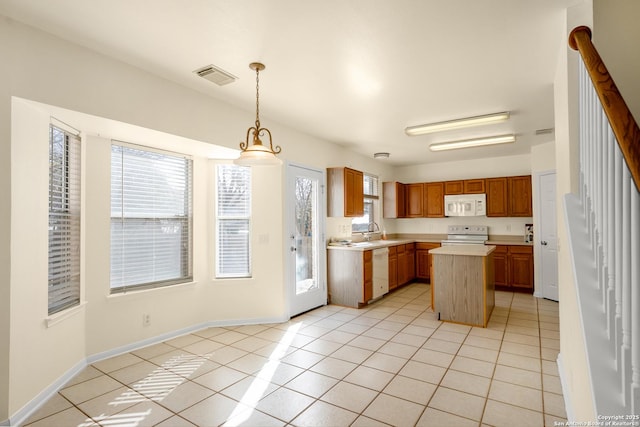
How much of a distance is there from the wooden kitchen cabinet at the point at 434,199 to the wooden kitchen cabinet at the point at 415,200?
0.30ft

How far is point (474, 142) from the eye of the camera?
5.11 meters

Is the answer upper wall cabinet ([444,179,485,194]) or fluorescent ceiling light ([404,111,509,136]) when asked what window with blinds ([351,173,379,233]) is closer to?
upper wall cabinet ([444,179,485,194])

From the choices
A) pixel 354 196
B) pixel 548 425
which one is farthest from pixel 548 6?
pixel 354 196

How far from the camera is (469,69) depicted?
289cm

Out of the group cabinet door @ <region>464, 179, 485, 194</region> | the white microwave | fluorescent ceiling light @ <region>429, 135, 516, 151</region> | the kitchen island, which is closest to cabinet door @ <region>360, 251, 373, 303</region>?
the kitchen island

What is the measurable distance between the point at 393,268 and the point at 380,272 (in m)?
0.66

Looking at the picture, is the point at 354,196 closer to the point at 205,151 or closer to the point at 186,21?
the point at 205,151

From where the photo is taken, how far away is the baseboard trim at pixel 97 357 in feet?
7.26

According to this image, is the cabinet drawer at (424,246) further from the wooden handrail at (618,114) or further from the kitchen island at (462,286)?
the wooden handrail at (618,114)

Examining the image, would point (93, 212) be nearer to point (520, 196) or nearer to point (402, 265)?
point (402, 265)

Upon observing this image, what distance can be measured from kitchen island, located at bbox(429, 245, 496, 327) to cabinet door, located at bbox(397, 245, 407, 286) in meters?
1.86

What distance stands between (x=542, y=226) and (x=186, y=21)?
596 cm

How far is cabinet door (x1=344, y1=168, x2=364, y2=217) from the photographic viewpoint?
5.17 m

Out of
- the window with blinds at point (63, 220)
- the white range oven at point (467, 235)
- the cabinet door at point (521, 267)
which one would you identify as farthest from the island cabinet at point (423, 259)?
the window with blinds at point (63, 220)
